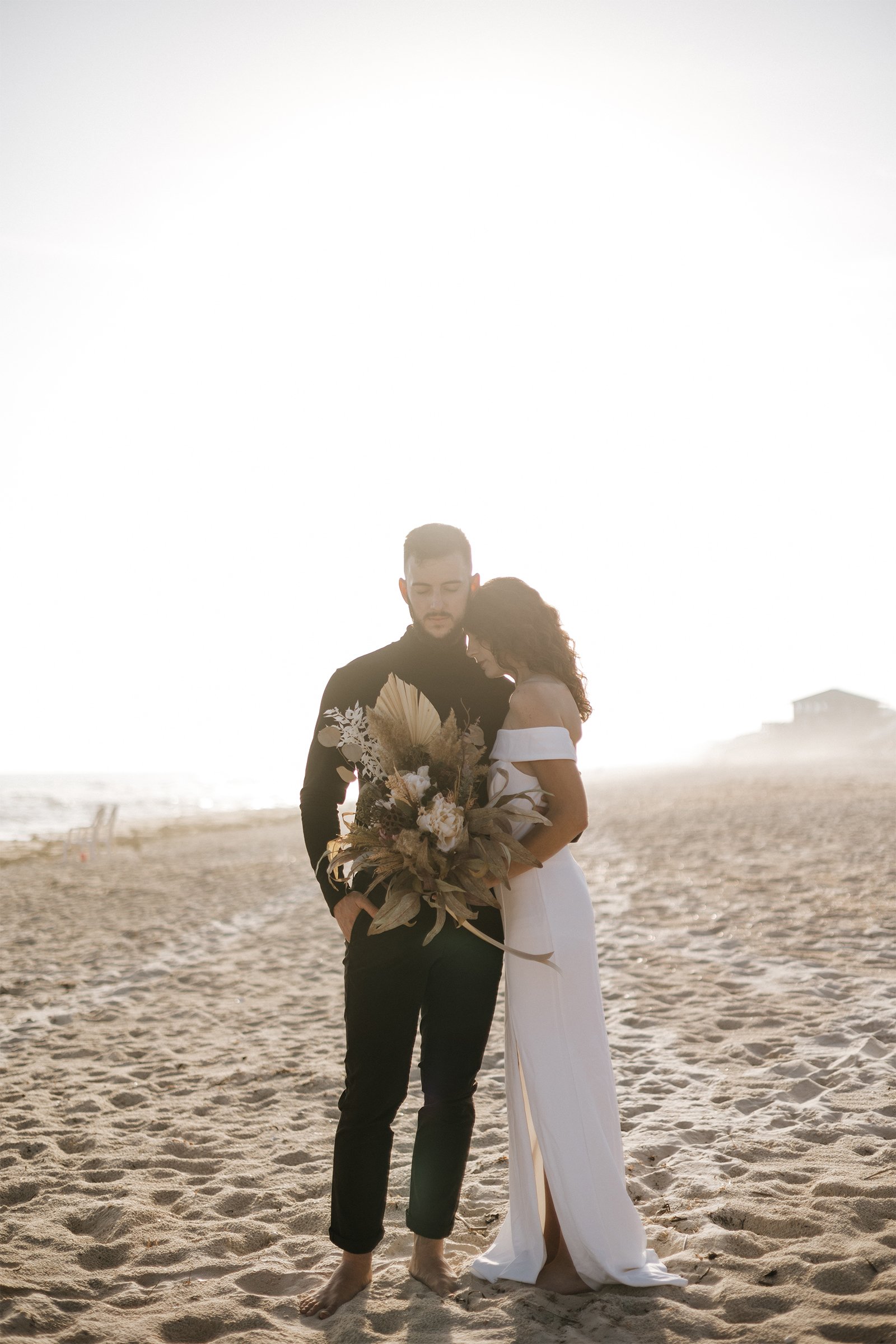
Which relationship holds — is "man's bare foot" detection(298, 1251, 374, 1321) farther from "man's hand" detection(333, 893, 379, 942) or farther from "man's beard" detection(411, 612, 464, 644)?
"man's beard" detection(411, 612, 464, 644)

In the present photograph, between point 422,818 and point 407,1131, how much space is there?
2.93 meters

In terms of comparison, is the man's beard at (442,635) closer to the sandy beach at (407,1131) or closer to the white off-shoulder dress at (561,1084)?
the white off-shoulder dress at (561,1084)

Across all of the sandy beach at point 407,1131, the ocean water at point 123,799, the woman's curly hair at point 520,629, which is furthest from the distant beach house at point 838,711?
the woman's curly hair at point 520,629

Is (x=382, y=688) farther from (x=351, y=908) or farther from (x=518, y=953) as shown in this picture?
(x=518, y=953)

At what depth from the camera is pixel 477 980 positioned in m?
3.02

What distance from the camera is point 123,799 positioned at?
58.5 metres

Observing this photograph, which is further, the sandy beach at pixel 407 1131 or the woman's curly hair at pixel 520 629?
the woman's curly hair at pixel 520 629

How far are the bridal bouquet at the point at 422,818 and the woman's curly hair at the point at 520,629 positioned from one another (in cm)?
36

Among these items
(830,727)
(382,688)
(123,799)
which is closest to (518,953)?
(382,688)

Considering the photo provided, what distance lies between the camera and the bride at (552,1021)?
296cm

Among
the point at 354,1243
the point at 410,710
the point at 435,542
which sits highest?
the point at 435,542

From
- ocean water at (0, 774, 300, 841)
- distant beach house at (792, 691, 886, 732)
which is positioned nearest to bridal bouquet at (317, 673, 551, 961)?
ocean water at (0, 774, 300, 841)

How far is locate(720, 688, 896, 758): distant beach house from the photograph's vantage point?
203 ft

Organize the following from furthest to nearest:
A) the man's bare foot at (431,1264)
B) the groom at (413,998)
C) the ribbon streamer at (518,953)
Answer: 1. the man's bare foot at (431,1264)
2. the groom at (413,998)
3. the ribbon streamer at (518,953)
